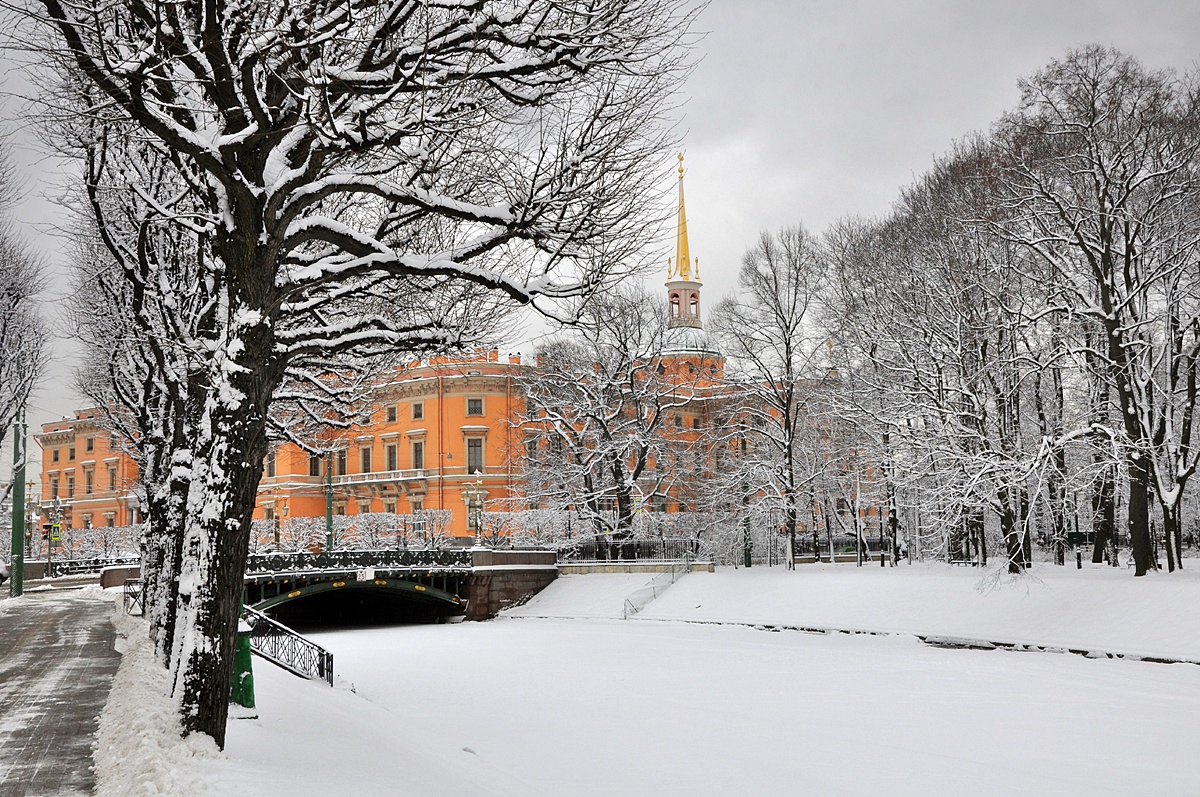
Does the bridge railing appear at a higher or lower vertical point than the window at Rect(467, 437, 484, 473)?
lower

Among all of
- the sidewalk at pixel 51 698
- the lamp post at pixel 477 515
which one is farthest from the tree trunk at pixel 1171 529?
the lamp post at pixel 477 515

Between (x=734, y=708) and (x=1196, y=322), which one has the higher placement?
(x=1196, y=322)

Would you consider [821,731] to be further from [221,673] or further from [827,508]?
[827,508]

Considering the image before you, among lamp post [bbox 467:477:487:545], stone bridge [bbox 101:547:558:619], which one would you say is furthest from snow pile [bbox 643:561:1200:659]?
lamp post [bbox 467:477:487:545]

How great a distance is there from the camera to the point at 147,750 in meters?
9.87

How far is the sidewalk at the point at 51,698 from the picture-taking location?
9805 mm

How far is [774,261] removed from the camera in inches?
1683

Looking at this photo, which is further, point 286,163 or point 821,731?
point 821,731

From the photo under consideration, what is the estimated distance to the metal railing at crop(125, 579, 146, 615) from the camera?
29.0 m

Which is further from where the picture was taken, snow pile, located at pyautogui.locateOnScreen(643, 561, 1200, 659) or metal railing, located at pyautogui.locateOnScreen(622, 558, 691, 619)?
metal railing, located at pyautogui.locateOnScreen(622, 558, 691, 619)

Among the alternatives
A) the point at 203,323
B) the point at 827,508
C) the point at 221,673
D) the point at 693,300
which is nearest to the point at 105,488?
the point at 693,300

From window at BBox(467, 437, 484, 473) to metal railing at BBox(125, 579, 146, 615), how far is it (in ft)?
105

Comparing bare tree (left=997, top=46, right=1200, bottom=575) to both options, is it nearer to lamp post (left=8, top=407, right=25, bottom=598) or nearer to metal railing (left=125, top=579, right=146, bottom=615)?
metal railing (left=125, top=579, right=146, bottom=615)

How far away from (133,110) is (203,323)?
21.9 ft
